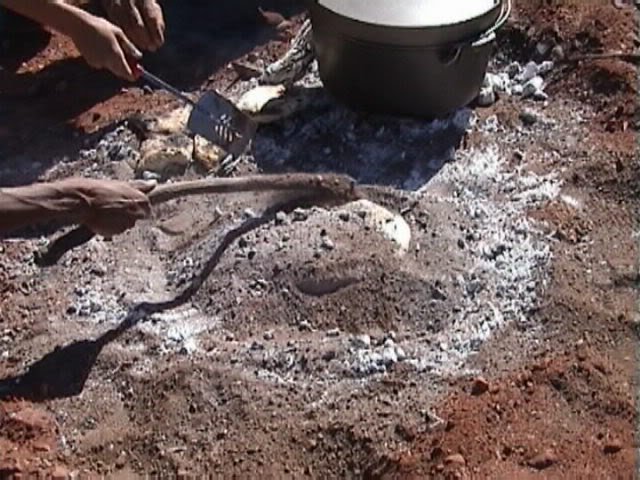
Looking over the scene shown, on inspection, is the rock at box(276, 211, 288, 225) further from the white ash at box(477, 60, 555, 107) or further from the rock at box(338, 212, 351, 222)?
the white ash at box(477, 60, 555, 107)

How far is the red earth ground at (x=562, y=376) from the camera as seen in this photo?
3.09 meters

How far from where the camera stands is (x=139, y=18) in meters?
3.95

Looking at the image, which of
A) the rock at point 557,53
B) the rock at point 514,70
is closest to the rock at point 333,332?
→ the rock at point 514,70

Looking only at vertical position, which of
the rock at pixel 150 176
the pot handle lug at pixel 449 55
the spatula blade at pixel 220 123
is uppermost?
the pot handle lug at pixel 449 55

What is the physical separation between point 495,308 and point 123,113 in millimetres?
1802

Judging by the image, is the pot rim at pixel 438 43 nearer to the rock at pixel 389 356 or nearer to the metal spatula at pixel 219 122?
the metal spatula at pixel 219 122

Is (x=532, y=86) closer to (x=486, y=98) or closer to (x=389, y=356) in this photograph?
(x=486, y=98)

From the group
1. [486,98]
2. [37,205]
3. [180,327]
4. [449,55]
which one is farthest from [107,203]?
[486,98]

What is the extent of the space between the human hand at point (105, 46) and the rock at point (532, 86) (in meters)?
1.56

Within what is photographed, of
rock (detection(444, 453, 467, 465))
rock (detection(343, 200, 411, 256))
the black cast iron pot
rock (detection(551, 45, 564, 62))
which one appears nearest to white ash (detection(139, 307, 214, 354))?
rock (detection(343, 200, 411, 256))

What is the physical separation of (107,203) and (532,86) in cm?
189

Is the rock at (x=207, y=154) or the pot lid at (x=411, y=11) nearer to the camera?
the pot lid at (x=411, y=11)

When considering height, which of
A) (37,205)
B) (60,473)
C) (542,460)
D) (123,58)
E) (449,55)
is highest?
(123,58)

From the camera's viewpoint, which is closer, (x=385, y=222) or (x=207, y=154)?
(x=385, y=222)
